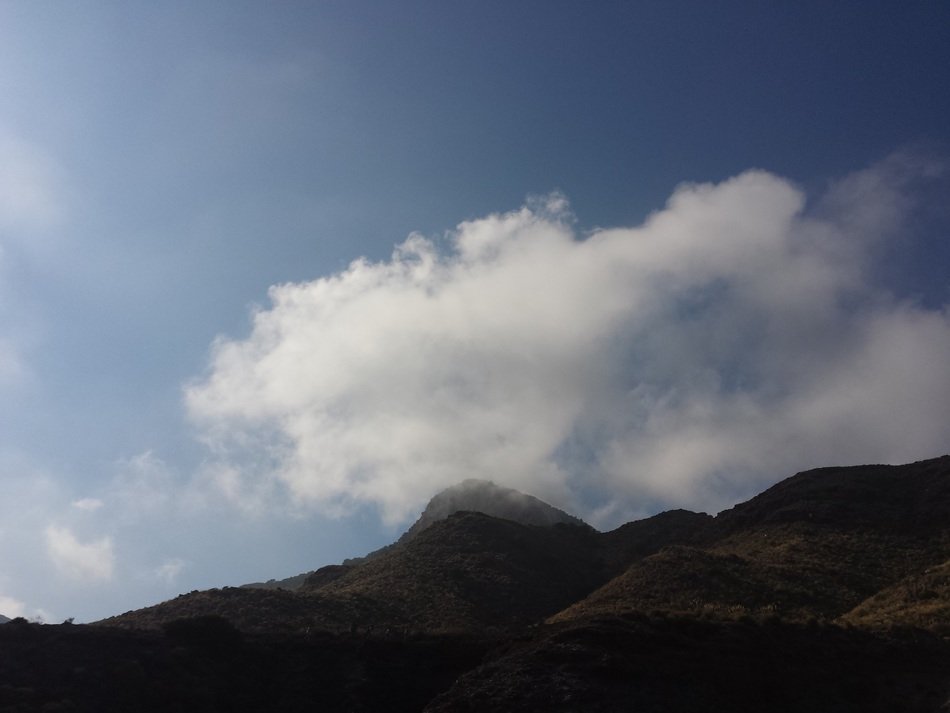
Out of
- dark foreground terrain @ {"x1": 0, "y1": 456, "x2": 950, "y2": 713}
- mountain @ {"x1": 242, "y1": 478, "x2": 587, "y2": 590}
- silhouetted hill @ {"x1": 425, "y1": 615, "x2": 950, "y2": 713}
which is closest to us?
silhouetted hill @ {"x1": 425, "y1": 615, "x2": 950, "y2": 713}

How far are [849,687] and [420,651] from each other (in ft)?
56.4

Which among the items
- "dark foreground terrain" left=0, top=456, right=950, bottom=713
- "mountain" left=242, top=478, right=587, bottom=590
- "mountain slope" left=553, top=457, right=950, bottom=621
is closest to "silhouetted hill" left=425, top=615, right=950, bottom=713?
"dark foreground terrain" left=0, top=456, right=950, bottom=713

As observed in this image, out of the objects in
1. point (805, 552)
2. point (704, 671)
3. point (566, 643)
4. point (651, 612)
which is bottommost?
point (704, 671)

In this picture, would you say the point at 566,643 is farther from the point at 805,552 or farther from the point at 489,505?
the point at 489,505

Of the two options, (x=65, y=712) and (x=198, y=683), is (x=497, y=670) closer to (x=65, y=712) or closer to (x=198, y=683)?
(x=198, y=683)

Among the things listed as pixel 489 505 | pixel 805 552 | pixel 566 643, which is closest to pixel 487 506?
pixel 489 505

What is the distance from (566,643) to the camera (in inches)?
1214

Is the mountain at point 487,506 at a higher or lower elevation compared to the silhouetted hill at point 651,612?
higher

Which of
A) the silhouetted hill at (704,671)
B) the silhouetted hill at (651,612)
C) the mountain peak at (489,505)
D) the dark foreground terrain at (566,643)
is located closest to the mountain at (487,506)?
the mountain peak at (489,505)

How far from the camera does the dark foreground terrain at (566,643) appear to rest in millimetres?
28781

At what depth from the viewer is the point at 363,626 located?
154 ft

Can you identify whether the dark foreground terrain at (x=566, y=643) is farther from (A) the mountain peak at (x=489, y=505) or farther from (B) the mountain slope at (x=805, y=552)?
(A) the mountain peak at (x=489, y=505)

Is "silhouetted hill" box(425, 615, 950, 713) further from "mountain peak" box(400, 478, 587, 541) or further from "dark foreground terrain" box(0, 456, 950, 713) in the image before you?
"mountain peak" box(400, 478, 587, 541)

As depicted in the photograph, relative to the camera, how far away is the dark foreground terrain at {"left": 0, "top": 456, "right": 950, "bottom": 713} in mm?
28781
